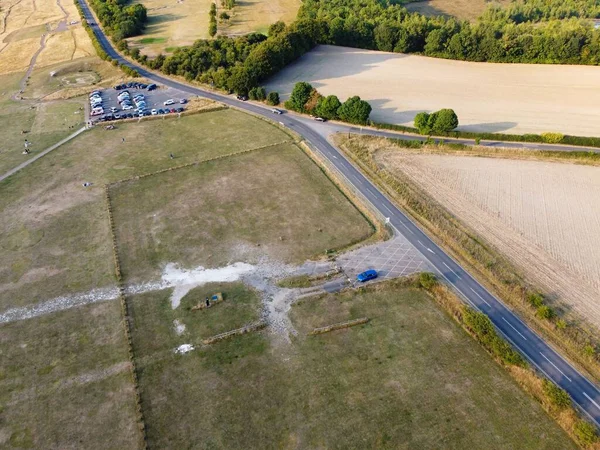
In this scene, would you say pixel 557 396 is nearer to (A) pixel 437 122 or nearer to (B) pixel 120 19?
(A) pixel 437 122

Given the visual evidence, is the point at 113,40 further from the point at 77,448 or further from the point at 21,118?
the point at 77,448

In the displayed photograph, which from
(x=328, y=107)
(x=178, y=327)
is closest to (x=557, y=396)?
(x=178, y=327)

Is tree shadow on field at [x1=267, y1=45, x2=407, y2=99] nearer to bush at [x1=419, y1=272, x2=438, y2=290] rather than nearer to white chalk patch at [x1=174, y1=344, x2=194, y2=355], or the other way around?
bush at [x1=419, y1=272, x2=438, y2=290]

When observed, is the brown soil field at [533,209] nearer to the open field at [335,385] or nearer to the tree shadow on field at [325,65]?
the open field at [335,385]

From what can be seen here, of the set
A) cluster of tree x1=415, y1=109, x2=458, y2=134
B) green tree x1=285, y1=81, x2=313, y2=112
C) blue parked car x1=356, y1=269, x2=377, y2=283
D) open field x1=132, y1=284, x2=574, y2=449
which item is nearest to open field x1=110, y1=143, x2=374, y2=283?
blue parked car x1=356, y1=269, x2=377, y2=283

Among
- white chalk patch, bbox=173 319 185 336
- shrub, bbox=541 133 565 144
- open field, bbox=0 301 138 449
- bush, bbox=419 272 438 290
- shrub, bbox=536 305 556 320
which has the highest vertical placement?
shrub, bbox=541 133 565 144

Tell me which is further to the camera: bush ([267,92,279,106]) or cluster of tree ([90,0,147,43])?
cluster of tree ([90,0,147,43])

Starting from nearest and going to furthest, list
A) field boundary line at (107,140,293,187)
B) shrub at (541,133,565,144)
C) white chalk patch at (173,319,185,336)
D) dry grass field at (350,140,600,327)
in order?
white chalk patch at (173,319,185,336) < dry grass field at (350,140,600,327) < field boundary line at (107,140,293,187) < shrub at (541,133,565,144)
